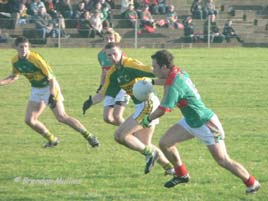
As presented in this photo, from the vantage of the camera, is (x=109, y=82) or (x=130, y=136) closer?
(x=130, y=136)

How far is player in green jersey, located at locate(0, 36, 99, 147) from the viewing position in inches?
488

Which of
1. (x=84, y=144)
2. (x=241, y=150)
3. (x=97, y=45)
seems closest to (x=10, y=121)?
(x=84, y=144)

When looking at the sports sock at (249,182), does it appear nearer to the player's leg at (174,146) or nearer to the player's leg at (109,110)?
the player's leg at (174,146)

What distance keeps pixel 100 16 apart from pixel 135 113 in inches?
1032

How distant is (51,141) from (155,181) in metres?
3.26

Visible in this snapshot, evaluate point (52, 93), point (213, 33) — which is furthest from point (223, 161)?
point (213, 33)

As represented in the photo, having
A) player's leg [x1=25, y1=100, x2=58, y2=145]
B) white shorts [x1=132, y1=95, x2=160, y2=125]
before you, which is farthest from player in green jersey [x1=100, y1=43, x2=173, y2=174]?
player's leg [x1=25, y1=100, x2=58, y2=145]

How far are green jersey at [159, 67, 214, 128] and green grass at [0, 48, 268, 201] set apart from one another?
2.98 feet

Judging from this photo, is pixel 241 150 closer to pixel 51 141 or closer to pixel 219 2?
pixel 51 141

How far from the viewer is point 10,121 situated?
53.3 feet

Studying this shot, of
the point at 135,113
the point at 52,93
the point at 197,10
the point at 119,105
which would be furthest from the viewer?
the point at 197,10

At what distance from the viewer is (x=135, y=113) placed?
35.3ft

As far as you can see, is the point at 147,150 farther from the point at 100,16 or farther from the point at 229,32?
the point at 229,32

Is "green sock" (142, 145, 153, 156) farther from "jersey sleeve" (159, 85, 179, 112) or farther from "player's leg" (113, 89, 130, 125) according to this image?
"player's leg" (113, 89, 130, 125)
